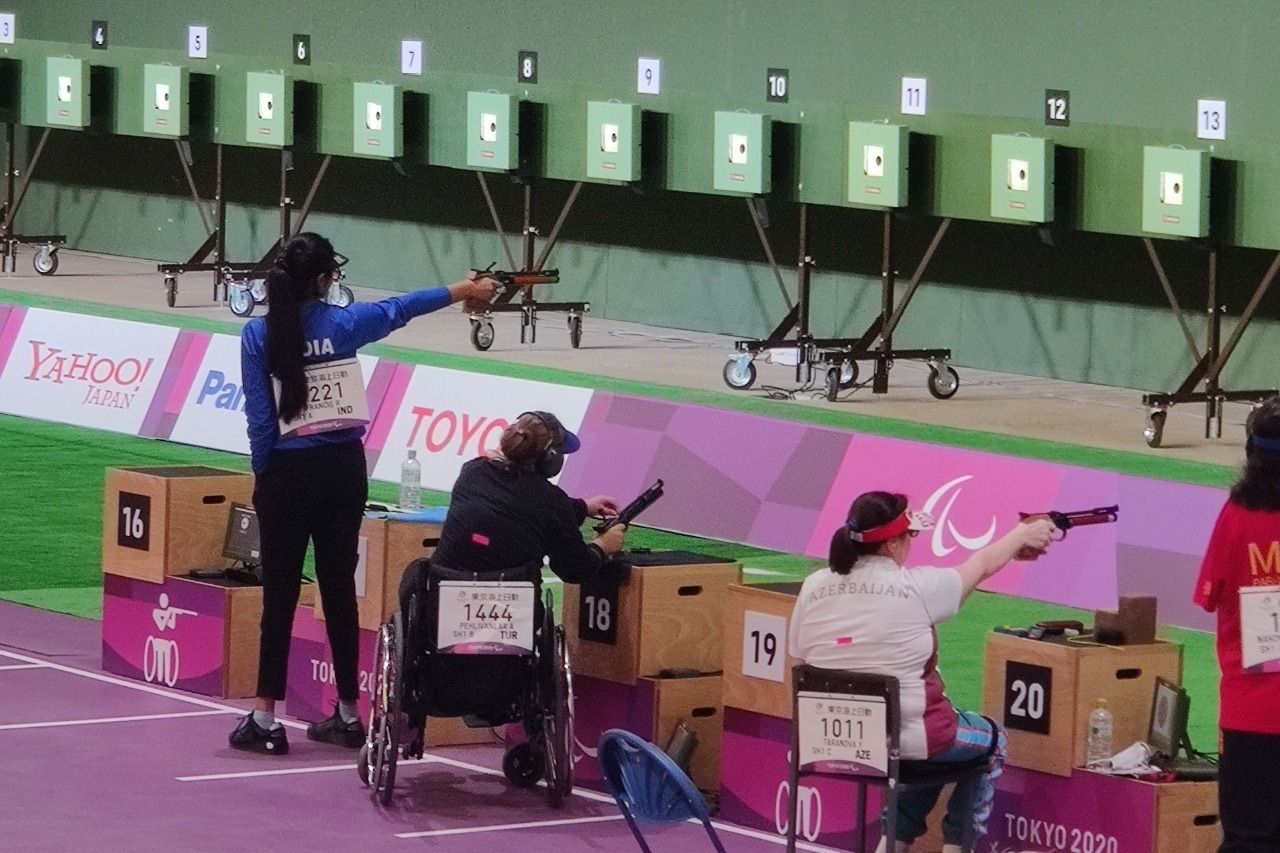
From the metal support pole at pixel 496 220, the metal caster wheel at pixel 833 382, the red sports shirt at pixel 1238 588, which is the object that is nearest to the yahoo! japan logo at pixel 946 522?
the metal caster wheel at pixel 833 382

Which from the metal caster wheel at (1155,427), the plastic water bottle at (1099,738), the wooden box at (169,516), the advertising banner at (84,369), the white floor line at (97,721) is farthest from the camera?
the advertising banner at (84,369)

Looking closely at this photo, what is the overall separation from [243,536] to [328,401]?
132 centimetres

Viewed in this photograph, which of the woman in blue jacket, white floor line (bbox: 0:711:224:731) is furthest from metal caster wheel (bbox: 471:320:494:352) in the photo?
the woman in blue jacket

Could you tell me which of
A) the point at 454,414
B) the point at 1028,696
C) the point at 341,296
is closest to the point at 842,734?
the point at 1028,696

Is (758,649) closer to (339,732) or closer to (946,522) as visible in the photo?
(339,732)

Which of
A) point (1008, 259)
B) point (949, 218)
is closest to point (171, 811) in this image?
point (949, 218)

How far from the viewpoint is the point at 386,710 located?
821cm

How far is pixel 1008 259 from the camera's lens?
1859 centimetres

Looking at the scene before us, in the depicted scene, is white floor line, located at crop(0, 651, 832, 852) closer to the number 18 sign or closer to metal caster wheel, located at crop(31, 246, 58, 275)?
the number 18 sign

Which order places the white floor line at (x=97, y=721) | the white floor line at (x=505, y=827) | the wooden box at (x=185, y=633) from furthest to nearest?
the wooden box at (x=185, y=633) → the white floor line at (x=97, y=721) → the white floor line at (x=505, y=827)

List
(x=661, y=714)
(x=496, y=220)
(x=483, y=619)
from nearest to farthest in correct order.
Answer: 1. (x=483, y=619)
2. (x=661, y=714)
3. (x=496, y=220)

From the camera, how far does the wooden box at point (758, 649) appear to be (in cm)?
804

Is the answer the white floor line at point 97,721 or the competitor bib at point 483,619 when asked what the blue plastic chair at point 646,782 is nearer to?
the competitor bib at point 483,619

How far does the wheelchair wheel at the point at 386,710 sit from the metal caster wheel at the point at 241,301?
12.8 meters
